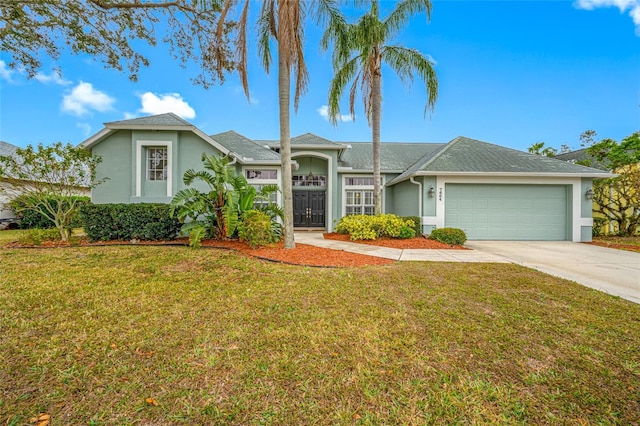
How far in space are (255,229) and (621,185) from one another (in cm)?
1608

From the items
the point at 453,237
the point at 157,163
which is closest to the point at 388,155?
the point at 453,237

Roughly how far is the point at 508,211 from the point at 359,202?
21.9 feet

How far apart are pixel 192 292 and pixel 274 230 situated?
4273 mm

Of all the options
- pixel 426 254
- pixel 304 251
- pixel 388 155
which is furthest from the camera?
pixel 388 155

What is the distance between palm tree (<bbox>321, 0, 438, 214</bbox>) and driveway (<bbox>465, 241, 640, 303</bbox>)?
513cm

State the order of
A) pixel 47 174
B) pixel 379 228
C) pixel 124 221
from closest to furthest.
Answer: pixel 47 174
pixel 124 221
pixel 379 228

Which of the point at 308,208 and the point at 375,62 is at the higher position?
the point at 375,62

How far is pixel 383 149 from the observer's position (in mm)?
16500

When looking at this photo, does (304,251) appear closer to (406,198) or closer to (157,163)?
(406,198)

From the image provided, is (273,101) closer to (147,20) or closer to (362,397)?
(147,20)

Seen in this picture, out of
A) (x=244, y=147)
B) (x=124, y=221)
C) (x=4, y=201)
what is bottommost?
(x=124, y=221)

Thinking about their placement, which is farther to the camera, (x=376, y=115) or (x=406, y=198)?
(x=406, y=198)

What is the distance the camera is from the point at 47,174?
7957 millimetres

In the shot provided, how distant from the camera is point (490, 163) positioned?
11.0 m
